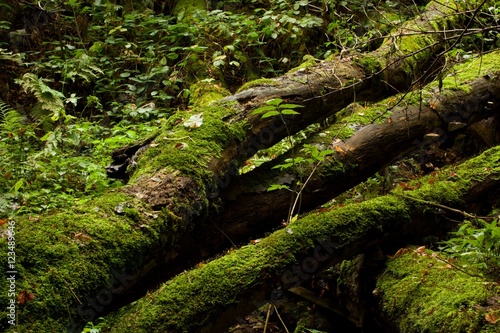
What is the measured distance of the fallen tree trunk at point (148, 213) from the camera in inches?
91.8

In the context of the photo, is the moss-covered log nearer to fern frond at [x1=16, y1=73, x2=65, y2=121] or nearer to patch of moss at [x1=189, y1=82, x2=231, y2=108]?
patch of moss at [x1=189, y1=82, x2=231, y2=108]

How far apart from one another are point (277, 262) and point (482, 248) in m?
1.38

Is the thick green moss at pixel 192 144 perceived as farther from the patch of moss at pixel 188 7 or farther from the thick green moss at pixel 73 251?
the patch of moss at pixel 188 7

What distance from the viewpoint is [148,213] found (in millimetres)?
2846

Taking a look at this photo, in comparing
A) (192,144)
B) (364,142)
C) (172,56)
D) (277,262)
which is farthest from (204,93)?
(277,262)

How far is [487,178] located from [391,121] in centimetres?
94

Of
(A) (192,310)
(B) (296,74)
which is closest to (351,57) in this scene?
(B) (296,74)

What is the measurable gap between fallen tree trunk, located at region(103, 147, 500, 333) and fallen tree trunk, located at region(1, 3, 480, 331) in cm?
25

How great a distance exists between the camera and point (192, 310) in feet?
8.22

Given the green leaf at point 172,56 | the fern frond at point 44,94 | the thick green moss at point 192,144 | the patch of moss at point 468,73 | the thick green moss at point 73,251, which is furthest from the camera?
the green leaf at point 172,56

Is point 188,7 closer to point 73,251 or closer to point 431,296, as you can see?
point 73,251

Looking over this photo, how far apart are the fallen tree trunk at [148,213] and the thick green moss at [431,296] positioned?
1352mm

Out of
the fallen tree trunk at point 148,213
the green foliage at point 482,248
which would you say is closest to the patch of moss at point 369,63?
the fallen tree trunk at point 148,213

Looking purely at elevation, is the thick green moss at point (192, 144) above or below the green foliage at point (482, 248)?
above
